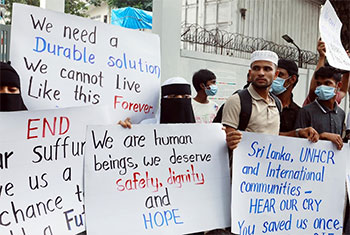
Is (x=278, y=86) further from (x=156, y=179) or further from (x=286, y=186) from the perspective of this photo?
(x=156, y=179)

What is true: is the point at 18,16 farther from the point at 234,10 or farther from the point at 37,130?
the point at 234,10

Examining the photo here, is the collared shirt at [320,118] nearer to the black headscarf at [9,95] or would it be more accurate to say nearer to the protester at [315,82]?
the protester at [315,82]

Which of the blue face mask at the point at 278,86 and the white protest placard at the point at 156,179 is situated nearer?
the white protest placard at the point at 156,179

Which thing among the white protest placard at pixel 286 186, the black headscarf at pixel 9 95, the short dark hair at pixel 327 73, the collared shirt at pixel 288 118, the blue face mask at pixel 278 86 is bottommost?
the white protest placard at pixel 286 186

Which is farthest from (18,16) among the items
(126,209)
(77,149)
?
(126,209)

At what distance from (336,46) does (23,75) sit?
236 cm

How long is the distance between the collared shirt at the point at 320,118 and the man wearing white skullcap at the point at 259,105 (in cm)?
56

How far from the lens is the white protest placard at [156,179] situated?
1.93m

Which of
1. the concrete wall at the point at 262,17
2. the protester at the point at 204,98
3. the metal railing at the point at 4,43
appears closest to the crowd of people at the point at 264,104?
the protester at the point at 204,98

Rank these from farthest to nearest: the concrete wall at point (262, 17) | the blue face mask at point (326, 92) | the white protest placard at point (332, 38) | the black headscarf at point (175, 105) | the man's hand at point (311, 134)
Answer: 1. the concrete wall at point (262, 17)
2. the blue face mask at point (326, 92)
3. the white protest placard at point (332, 38)
4. the man's hand at point (311, 134)
5. the black headscarf at point (175, 105)

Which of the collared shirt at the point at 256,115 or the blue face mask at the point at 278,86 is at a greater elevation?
the blue face mask at the point at 278,86

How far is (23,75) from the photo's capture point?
189cm

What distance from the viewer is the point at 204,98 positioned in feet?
15.9

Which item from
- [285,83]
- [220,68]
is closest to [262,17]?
[220,68]
